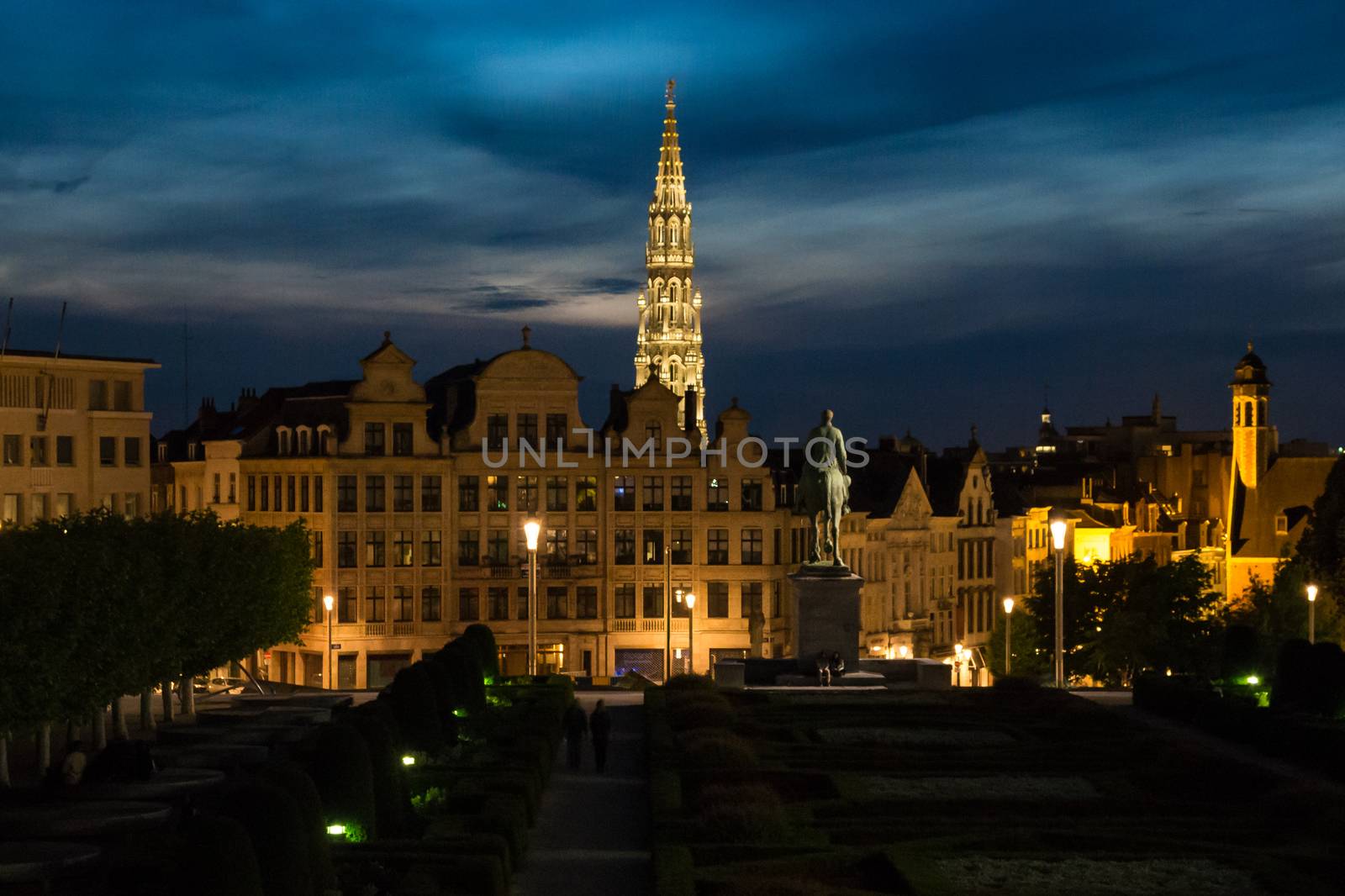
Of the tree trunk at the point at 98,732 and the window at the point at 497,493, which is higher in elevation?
the window at the point at 497,493

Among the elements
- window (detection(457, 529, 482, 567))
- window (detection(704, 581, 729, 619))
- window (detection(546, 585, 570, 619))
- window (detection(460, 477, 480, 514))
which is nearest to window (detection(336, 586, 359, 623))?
window (detection(457, 529, 482, 567))

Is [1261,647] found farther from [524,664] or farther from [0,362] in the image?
[0,362]

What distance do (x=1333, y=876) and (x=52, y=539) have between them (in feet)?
100.0

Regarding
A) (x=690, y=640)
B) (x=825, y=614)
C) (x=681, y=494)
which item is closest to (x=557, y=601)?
(x=681, y=494)

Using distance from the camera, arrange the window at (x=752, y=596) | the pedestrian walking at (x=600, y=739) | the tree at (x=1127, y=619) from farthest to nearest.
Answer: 1. the window at (x=752, y=596)
2. the tree at (x=1127, y=619)
3. the pedestrian walking at (x=600, y=739)

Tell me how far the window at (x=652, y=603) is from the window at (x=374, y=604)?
11.2 metres

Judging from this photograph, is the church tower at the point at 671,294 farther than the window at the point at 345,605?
Yes

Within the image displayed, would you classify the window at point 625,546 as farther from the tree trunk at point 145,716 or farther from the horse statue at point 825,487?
the tree trunk at point 145,716

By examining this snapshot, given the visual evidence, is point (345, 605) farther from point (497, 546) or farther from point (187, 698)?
point (187, 698)

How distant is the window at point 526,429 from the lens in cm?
9481

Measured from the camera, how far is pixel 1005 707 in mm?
53156

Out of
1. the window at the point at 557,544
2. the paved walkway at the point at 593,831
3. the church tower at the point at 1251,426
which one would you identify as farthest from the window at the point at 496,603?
the church tower at the point at 1251,426

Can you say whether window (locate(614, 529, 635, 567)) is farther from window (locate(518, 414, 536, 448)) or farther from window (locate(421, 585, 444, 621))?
window (locate(421, 585, 444, 621))

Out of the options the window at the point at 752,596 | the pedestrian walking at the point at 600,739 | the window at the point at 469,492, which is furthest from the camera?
the window at the point at 752,596
